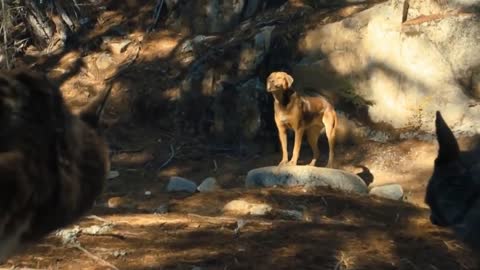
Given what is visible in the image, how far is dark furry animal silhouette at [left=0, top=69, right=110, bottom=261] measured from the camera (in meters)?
2.78

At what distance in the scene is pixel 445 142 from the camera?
4.29 meters

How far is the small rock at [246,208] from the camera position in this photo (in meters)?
8.40

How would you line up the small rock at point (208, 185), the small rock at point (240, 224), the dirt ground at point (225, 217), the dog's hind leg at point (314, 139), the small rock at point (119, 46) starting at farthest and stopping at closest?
the small rock at point (119, 46), the dog's hind leg at point (314, 139), the small rock at point (208, 185), the small rock at point (240, 224), the dirt ground at point (225, 217)

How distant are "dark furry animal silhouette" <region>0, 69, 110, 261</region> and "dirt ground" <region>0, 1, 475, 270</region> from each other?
948mm

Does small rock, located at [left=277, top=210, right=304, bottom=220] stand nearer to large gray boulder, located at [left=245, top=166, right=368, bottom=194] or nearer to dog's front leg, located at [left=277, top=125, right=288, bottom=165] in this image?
large gray boulder, located at [left=245, top=166, right=368, bottom=194]

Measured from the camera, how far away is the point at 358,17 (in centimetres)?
1587

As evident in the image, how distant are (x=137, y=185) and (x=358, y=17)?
232 inches

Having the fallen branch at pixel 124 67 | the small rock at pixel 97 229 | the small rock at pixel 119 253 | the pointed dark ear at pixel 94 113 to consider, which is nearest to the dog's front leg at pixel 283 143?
the fallen branch at pixel 124 67

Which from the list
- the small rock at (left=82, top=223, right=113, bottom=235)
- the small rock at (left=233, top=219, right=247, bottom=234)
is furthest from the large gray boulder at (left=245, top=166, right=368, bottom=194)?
the small rock at (left=82, top=223, right=113, bottom=235)

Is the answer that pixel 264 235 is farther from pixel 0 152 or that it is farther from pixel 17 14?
pixel 17 14

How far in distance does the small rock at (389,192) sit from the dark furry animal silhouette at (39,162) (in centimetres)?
935

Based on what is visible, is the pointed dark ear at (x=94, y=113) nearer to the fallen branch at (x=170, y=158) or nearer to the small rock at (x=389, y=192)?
the small rock at (x=389, y=192)

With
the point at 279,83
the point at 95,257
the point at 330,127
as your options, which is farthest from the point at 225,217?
the point at 330,127

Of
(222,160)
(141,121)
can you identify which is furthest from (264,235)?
(141,121)
